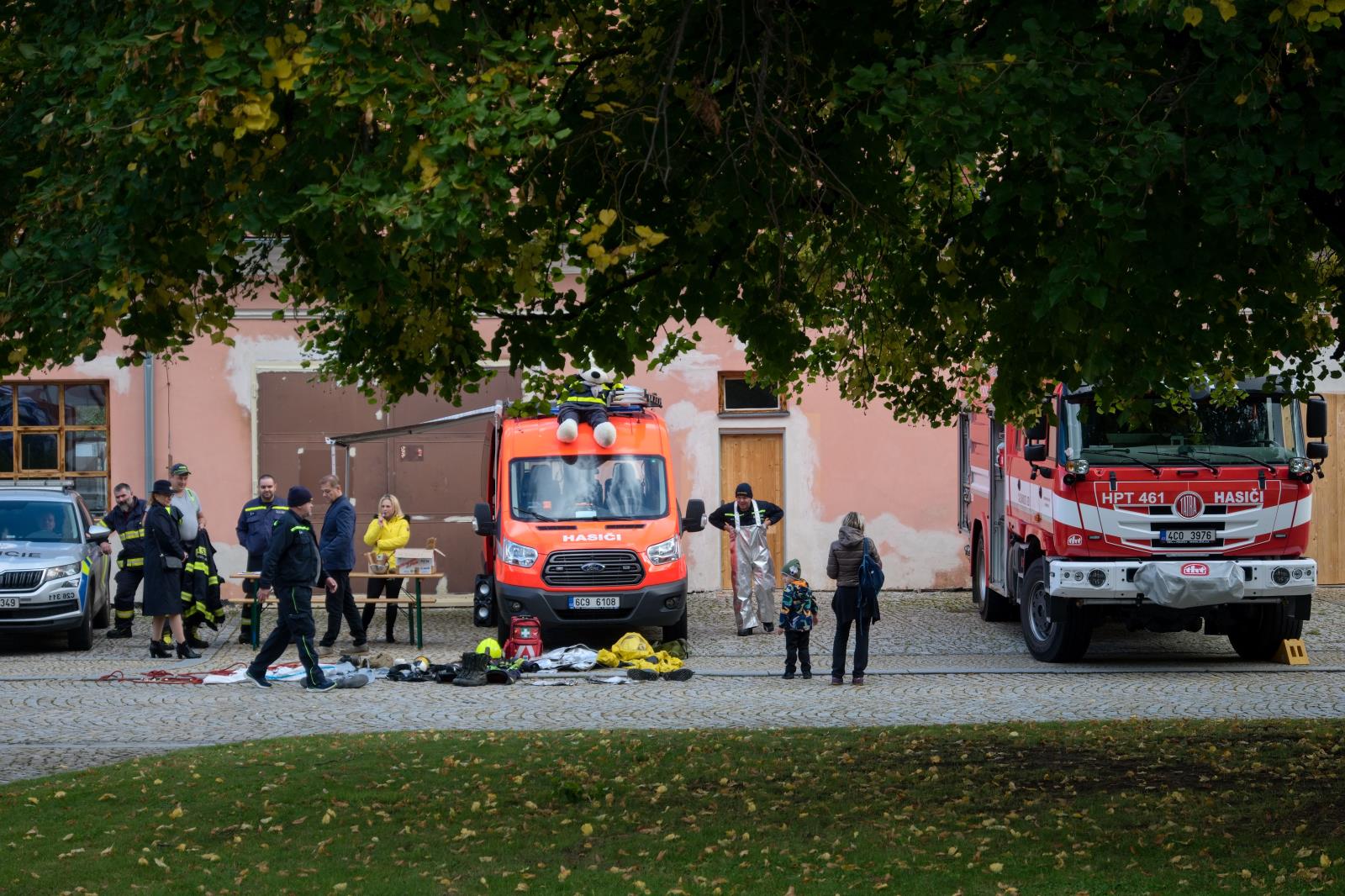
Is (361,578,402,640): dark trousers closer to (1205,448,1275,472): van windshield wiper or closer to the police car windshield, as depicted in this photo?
the police car windshield

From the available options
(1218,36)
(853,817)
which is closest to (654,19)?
(1218,36)

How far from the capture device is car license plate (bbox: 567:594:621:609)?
1739 cm

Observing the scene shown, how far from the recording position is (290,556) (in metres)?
15.0

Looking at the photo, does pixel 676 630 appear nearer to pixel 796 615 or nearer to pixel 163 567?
pixel 796 615

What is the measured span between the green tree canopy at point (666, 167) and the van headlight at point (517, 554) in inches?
312

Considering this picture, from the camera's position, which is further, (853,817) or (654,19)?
(654,19)

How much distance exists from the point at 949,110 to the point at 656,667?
10041 millimetres

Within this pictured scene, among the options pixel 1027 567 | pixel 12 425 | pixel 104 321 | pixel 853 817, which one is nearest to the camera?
pixel 104 321

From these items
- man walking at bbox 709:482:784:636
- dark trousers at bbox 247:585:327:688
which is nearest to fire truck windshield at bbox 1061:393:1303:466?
man walking at bbox 709:482:784:636

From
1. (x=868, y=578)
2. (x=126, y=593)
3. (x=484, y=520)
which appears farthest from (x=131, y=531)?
(x=868, y=578)

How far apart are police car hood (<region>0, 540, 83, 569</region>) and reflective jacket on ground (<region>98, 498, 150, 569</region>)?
0.46m

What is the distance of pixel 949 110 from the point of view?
719 centimetres

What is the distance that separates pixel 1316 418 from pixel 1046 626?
10.9 ft

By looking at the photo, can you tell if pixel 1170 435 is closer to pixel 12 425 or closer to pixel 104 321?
pixel 104 321
